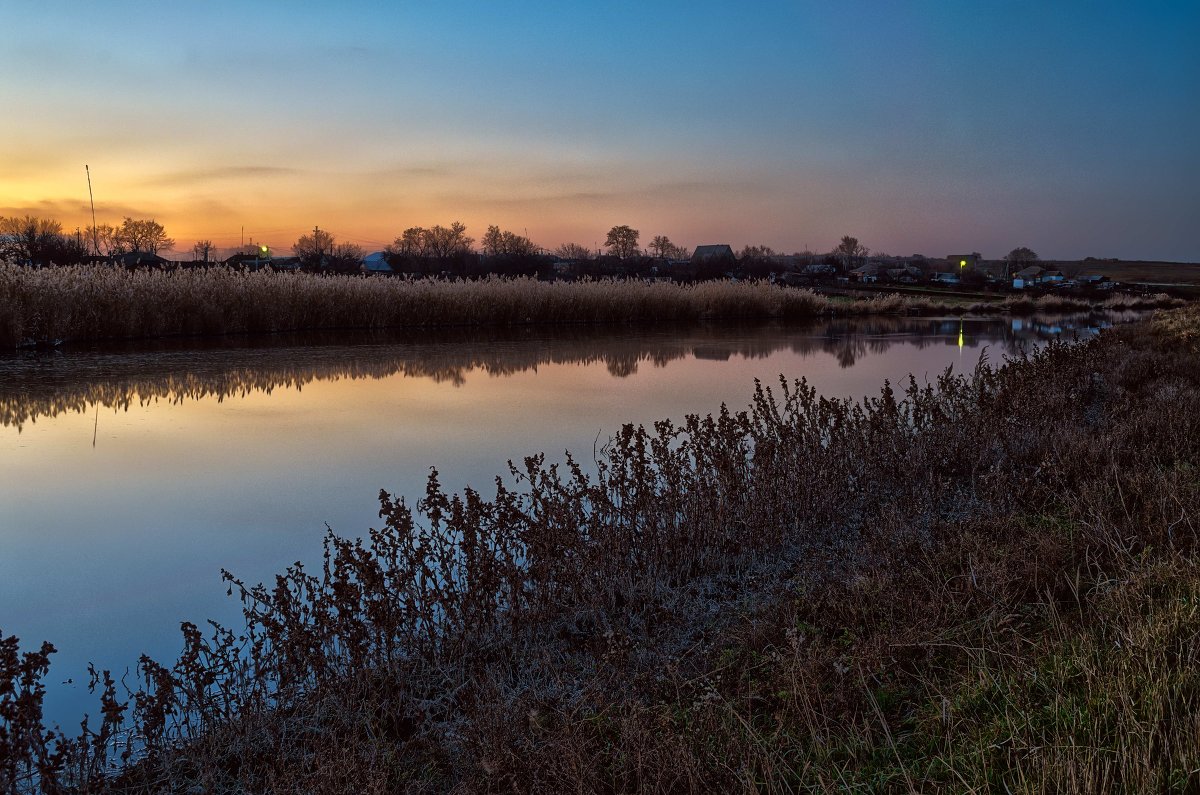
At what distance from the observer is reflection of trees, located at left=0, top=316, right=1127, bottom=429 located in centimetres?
1123

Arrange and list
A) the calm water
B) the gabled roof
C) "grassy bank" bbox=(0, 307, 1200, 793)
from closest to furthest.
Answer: "grassy bank" bbox=(0, 307, 1200, 793) < the calm water < the gabled roof

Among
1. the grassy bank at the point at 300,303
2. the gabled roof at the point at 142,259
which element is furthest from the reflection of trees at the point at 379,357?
the gabled roof at the point at 142,259

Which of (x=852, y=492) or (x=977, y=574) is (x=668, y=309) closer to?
(x=852, y=492)

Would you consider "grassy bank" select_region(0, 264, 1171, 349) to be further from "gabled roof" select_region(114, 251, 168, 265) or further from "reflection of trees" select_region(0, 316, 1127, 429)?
"gabled roof" select_region(114, 251, 168, 265)

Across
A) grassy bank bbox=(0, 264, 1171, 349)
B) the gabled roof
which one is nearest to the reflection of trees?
grassy bank bbox=(0, 264, 1171, 349)

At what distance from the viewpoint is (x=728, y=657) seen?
11.8 feet

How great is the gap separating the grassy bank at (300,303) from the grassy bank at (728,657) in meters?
14.6

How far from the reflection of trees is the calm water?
0.08m

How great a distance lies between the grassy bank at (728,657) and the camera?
257cm

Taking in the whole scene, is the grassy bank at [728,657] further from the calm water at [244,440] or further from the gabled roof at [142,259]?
the gabled roof at [142,259]

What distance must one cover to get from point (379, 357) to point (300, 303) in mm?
5863

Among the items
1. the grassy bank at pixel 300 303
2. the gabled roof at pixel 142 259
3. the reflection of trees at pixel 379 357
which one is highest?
the gabled roof at pixel 142 259

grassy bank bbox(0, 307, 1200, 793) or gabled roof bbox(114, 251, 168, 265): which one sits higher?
gabled roof bbox(114, 251, 168, 265)

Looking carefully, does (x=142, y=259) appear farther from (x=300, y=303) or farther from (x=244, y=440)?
(x=244, y=440)
